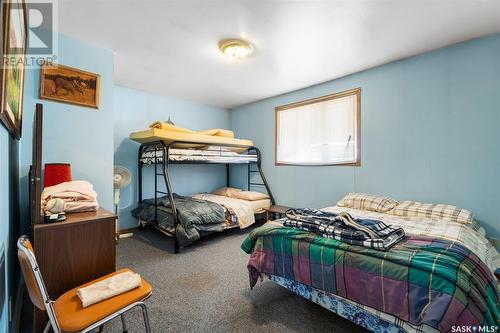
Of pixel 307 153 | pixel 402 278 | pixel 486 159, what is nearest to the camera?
pixel 402 278

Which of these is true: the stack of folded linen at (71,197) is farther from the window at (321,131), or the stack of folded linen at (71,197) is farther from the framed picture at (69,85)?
the window at (321,131)

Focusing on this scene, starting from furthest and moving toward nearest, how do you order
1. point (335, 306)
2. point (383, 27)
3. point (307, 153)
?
point (307, 153) < point (383, 27) < point (335, 306)

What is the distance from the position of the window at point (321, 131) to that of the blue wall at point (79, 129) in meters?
2.79

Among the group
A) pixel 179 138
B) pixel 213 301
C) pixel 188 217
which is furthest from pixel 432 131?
pixel 179 138

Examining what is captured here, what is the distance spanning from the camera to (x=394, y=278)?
48.9 inches

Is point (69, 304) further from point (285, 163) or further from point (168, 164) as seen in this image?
point (285, 163)

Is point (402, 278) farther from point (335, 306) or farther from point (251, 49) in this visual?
point (251, 49)

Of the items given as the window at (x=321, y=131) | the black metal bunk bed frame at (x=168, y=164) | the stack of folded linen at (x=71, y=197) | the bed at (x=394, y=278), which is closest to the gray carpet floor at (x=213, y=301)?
the bed at (x=394, y=278)

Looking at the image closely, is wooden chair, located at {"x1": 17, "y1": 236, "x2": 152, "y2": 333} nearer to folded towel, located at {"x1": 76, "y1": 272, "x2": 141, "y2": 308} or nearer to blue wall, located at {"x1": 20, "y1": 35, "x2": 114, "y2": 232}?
folded towel, located at {"x1": 76, "y1": 272, "x2": 141, "y2": 308}

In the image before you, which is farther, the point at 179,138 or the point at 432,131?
the point at 179,138

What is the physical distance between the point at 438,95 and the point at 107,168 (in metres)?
3.87

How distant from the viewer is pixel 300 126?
3.95 meters

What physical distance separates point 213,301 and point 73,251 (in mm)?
1102

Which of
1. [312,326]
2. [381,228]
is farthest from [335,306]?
[381,228]
